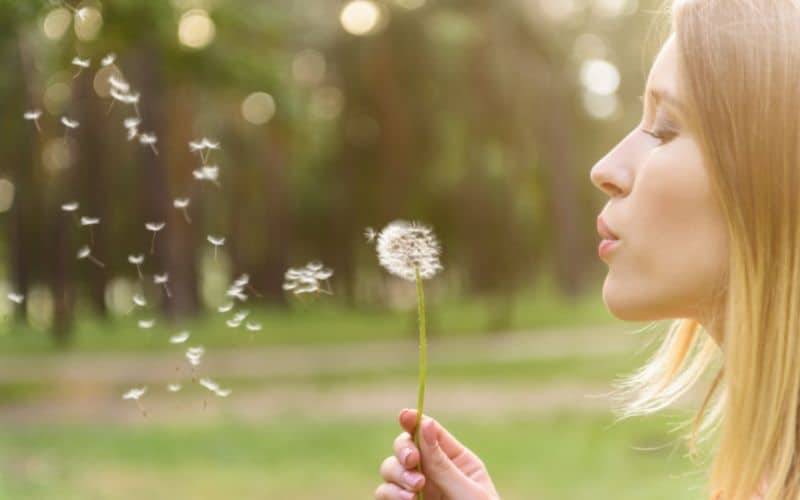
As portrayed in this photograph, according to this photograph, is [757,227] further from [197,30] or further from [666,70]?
[197,30]

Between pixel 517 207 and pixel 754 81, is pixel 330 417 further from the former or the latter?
pixel 517 207

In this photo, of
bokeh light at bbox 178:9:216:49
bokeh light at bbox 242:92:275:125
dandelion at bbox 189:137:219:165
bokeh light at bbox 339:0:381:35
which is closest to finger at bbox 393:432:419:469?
dandelion at bbox 189:137:219:165

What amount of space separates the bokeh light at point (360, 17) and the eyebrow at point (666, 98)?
19.4m

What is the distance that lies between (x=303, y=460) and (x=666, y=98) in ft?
28.9

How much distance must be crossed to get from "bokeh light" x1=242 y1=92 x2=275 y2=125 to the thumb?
1578 centimetres

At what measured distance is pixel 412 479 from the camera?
1606 mm

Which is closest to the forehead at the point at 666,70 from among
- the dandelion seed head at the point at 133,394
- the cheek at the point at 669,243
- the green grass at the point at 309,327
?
the cheek at the point at 669,243

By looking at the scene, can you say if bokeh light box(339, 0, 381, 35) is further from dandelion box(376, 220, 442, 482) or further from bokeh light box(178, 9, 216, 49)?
dandelion box(376, 220, 442, 482)

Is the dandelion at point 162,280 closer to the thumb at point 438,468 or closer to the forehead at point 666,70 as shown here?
the thumb at point 438,468

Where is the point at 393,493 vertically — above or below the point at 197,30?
below

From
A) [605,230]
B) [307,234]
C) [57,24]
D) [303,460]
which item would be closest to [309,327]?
[307,234]

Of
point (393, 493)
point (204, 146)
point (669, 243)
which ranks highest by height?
point (204, 146)

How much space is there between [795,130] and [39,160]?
20689 mm

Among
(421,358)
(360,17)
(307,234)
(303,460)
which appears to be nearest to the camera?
(421,358)
